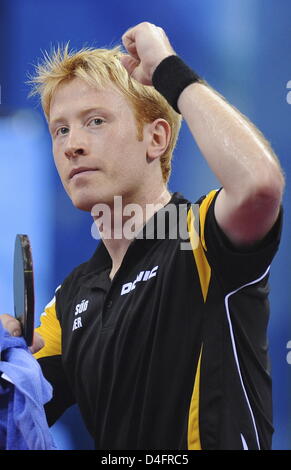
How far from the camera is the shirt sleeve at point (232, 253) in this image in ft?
3.54

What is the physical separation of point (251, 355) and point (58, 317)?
2.03 ft

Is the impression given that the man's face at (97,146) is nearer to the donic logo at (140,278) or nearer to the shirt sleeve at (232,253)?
the donic logo at (140,278)

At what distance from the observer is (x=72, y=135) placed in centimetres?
147

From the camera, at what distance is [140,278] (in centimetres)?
139

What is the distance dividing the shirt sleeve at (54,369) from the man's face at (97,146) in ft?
1.31

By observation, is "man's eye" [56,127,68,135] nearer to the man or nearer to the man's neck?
the man

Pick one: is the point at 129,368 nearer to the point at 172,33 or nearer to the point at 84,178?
the point at 84,178

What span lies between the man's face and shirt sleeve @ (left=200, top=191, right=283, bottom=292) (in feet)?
1.06

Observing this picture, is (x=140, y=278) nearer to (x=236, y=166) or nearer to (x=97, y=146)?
(x=97, y=146)

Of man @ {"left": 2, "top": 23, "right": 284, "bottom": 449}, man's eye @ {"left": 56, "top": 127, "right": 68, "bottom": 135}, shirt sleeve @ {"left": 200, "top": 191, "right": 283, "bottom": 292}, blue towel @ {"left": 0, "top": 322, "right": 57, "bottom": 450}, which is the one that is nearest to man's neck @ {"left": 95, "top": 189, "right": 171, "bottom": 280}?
man @ {"left": 2, "top": 23, "right": 284, "bottom": 449}

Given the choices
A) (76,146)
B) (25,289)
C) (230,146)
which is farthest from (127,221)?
(230,146)

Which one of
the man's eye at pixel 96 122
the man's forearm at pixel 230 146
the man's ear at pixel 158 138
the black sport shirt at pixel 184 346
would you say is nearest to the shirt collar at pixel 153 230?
the black sport shirt at pixel 184 346
